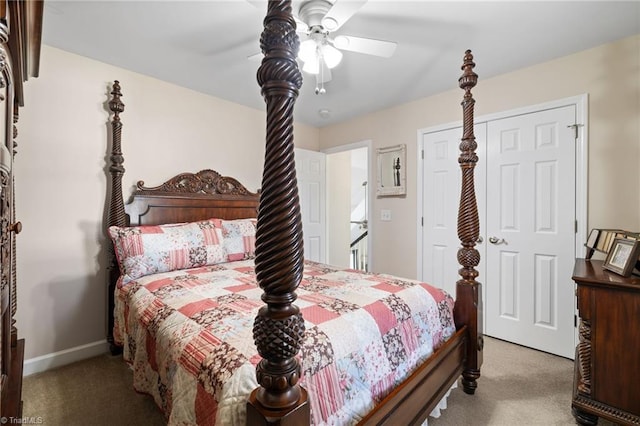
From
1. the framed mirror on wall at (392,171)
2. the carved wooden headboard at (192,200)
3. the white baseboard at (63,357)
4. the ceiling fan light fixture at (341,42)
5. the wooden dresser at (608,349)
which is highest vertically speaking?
the ceiling fan light fixture at (341,42)

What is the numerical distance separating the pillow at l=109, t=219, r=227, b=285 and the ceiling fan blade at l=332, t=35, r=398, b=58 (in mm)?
1762

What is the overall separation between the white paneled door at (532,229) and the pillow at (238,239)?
2.23m

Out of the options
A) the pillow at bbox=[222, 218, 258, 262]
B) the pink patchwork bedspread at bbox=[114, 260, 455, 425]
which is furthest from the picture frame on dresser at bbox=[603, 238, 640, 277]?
the pillow at bbox=[222, 218, 258, 262]

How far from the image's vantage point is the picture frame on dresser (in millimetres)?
1527

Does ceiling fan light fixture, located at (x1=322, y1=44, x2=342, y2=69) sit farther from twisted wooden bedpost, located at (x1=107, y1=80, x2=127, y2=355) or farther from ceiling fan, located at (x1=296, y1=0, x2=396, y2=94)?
twisted wooden bedpost, located at (x1=107, y1=80, x2=127, y2=355)

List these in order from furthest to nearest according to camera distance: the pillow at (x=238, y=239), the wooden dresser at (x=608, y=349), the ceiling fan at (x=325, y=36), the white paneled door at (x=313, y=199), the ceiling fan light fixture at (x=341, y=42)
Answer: the white paneled door at (x=313, y=199) < the pillow at (x=238, y=239) < the ceiling fan light fixture at (x=341, y=42) < the ceiling fan at (x=325, y=36) < the wooden dresser at (x=608, y=349)

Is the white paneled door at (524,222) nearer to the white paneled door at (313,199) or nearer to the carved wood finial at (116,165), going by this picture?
the white paneled door at (313,199)

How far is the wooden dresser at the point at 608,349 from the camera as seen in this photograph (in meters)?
1.49

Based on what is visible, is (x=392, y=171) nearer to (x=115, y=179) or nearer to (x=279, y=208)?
(x=115, y=179)

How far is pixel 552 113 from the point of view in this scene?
2457 millimetres

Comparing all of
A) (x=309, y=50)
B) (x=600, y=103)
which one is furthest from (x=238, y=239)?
(x=600, y=103)

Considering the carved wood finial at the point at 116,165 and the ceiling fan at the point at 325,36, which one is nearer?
the ceiling fan at the point at 325,36

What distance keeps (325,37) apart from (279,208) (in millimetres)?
1525

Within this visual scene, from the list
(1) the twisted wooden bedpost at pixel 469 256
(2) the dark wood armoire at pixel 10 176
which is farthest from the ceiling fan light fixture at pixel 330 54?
(2) the dark wood armoire at pixel 10 176
